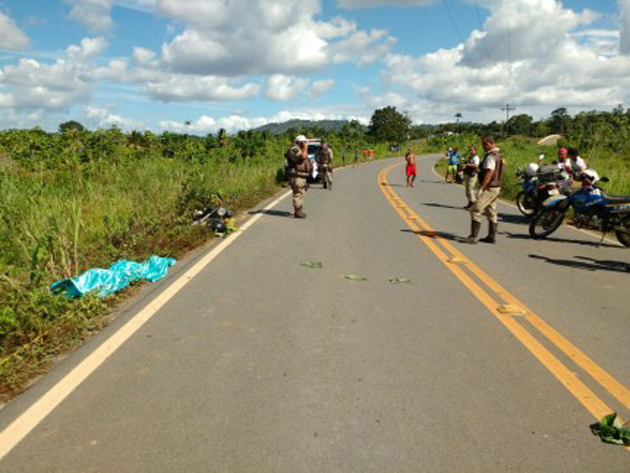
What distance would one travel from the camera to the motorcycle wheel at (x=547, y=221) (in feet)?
33.3

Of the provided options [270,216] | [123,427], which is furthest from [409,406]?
[270,216]

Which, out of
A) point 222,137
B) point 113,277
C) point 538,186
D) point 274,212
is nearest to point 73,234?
point 113,277

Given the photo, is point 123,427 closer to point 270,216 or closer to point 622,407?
point 622,407

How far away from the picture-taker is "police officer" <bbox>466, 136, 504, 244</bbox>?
30.3ft

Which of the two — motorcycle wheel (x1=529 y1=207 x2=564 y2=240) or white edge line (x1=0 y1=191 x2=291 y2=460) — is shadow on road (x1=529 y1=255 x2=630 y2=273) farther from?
white edge line (x1=0 y1=191 x2=291 y2=460)

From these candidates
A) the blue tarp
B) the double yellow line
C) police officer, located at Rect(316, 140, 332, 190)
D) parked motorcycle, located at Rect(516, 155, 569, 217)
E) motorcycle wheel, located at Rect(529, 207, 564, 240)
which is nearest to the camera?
the double yellow line

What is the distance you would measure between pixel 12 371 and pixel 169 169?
10.6 meters

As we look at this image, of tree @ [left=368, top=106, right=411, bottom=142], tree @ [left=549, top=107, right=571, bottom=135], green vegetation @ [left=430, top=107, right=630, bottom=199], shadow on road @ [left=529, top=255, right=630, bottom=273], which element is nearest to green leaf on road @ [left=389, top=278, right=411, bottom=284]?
shadow on road @ [left=529, top=255, right=630, bottom=273]

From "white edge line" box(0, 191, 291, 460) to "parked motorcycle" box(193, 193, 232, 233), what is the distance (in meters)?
3.70

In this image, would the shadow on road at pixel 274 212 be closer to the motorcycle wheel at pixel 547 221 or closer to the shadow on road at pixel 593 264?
the motorcycle wheel at pixel 547 221

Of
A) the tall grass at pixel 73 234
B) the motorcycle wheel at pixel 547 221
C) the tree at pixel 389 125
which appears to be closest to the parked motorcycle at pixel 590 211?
the motorcycle wheel at pixel 547 221

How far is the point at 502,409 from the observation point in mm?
3357

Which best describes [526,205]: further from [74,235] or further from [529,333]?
[74,235]

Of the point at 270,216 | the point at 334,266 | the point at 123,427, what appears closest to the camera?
the point at 123,427
